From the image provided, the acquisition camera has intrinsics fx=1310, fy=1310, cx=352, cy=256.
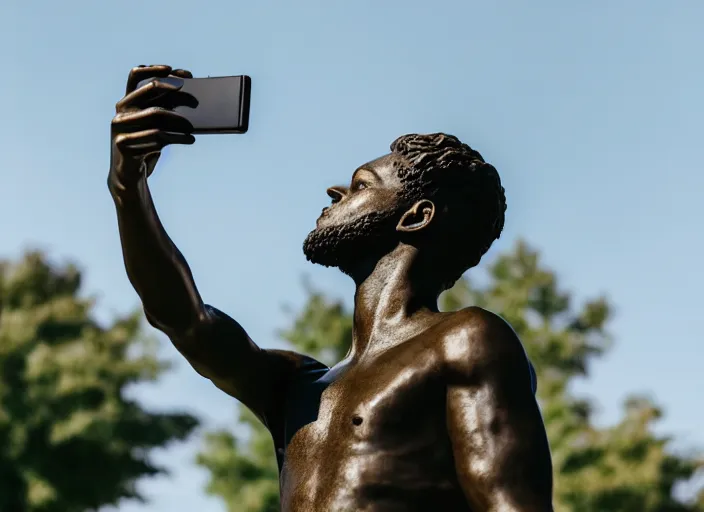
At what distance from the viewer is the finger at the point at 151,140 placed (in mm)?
3947

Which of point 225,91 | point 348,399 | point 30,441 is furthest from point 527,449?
point 30,441

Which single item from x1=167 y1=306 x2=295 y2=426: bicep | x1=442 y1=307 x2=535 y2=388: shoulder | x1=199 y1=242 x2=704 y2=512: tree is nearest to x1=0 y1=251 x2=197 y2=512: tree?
x1=199 y1=242 x2=704 y2=512: tree

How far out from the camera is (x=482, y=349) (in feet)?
12.8

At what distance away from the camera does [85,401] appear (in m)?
24.2

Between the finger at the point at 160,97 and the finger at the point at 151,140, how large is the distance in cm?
11

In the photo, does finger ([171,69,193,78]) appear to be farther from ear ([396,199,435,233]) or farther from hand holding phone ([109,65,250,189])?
ear ([396,199,435,233])

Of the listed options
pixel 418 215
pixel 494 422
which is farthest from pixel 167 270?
pixel 494 422

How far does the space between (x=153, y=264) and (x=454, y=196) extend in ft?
3.43

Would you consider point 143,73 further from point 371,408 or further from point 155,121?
point 371,408

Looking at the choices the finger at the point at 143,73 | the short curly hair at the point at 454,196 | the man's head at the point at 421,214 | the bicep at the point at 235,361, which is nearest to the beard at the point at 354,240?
the man's head at the point at 421,214

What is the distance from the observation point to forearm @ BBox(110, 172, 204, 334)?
13.7 feet

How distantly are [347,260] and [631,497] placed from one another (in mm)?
21153

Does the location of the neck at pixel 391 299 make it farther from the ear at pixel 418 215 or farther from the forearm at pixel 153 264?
the forearm at pixel 153 264

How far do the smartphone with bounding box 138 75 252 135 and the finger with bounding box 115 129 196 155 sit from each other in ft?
0.22
